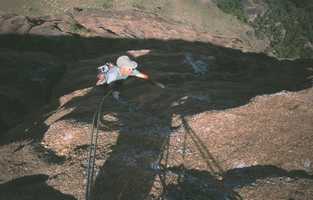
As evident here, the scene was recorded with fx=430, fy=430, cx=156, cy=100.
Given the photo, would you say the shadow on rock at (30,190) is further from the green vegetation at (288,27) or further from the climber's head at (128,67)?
the green vegetation at (288,27)

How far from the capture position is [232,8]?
95125 millimetres

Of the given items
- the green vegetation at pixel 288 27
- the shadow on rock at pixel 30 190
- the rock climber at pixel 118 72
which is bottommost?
the green vegetation at pixel 288 27

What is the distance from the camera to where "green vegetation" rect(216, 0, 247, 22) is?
9454cm

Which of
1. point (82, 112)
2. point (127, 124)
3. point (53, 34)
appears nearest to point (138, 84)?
point (82, 112)

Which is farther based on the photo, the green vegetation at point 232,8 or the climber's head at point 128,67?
the green vegetation at point 232,8

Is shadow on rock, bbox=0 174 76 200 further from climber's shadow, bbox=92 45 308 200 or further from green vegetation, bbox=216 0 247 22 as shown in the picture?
green vegetation, bbox=216 0 247 22

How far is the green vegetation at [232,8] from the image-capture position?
310 feet

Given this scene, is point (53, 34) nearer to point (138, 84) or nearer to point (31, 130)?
point (138, 84)

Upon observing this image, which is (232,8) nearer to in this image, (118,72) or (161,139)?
(161,139)

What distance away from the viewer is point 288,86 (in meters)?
42.8

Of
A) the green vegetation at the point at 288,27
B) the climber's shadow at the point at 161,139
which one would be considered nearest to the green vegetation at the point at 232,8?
the green vegetation at the point at 288,27

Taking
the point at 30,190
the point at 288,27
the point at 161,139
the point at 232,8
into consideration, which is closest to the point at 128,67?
the point at 30,190

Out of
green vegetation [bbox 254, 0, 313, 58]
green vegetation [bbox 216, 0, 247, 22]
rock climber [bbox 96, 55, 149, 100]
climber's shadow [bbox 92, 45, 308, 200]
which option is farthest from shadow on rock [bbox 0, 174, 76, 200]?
green vegetation [bbox 216, 0, 247, 22]

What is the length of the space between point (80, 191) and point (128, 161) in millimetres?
3055
